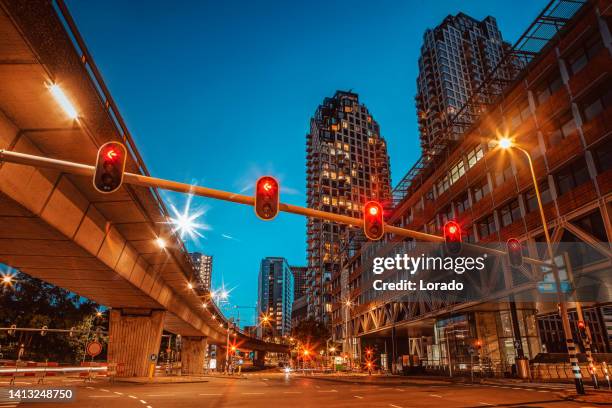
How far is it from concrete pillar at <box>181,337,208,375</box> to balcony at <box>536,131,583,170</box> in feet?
174

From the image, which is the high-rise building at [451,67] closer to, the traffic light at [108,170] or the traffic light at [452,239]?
the traffic light at [452,239]

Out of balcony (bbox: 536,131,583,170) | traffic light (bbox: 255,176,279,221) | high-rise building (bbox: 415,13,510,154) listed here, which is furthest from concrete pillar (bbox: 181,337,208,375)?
high-rise building (bbox: 415,13,510,154)

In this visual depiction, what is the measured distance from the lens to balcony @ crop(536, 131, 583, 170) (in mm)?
25578

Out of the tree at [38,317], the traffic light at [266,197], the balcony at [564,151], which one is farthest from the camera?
the tree at [38,317]

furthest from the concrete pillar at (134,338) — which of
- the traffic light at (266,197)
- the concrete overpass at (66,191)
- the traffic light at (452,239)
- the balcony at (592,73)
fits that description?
the balcony at (592,73)

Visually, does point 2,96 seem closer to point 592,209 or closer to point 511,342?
point 592,209

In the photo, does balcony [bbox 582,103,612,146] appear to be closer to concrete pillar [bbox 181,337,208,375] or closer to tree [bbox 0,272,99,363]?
concrete pillar [bbox 181,337,208,375]

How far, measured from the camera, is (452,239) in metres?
11.8

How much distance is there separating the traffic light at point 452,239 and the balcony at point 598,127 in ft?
57.9

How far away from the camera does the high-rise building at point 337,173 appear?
437 ft

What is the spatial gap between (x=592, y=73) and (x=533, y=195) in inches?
349

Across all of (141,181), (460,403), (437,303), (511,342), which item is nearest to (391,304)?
(437,303)

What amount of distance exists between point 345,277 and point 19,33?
82923 millimetres

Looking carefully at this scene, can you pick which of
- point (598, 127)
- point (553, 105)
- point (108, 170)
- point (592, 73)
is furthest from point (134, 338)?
point (592, 73)
